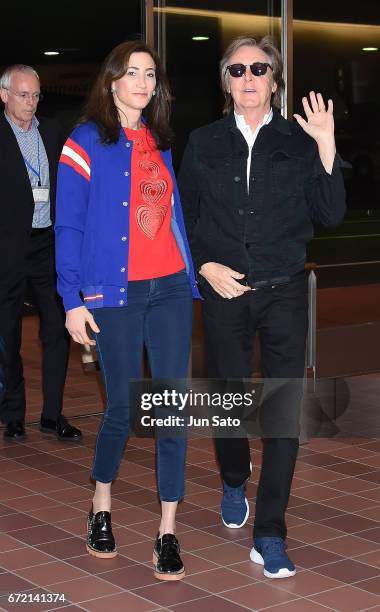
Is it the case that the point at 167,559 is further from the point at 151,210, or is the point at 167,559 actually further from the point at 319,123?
the point at 319,123

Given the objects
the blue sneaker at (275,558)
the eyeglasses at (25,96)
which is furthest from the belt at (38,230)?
the blue sneaker at (275,558)

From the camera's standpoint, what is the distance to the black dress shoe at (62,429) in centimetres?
625

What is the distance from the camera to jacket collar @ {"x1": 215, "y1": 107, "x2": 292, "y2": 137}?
4164mm

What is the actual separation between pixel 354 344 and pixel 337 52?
7.08 feet

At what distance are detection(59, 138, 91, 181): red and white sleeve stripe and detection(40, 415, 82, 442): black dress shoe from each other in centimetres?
257

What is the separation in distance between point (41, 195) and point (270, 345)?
224 centimetres

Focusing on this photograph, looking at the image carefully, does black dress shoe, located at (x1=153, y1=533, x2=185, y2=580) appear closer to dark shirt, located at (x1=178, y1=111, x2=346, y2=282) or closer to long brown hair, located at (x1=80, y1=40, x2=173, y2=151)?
dark shirt, located at (x1=178, y1=111, x2=346, y2=282)

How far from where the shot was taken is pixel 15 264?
6.08 meters

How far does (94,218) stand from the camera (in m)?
3.96

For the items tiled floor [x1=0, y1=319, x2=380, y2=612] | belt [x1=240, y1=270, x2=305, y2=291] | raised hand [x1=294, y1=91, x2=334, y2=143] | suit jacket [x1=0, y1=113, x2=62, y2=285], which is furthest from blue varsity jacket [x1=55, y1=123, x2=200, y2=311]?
suit jacket [x1=0, y1=113, x2=62, y2=285]

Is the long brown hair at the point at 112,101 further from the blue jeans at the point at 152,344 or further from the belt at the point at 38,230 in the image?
the belt at the point at 38,230

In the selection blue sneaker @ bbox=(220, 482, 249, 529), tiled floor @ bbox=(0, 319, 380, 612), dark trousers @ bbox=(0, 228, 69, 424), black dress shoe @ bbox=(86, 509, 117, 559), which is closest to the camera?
tiled floor @ bbox=(0, 319, 380, 612)

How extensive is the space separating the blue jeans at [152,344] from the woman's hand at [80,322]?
4 cm

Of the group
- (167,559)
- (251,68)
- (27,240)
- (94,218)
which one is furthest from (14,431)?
(251,68)
